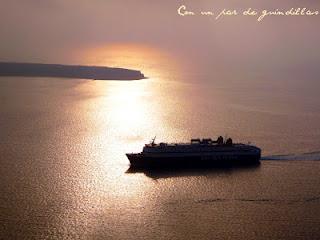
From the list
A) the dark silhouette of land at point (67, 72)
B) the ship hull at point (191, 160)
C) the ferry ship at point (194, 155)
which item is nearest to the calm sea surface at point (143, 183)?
the ship hull at point (191, 160)

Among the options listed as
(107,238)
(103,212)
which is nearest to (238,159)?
(103,212)

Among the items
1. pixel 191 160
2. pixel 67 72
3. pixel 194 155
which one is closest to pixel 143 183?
pixel 191 160

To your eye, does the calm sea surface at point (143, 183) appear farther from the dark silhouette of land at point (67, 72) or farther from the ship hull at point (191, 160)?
the dark silhouette of land at point (67, 72)

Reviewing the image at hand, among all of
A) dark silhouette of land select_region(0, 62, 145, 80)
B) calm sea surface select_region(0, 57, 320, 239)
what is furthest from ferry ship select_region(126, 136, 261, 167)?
dark silhouette of land select_region(0, 62, 145, 80)

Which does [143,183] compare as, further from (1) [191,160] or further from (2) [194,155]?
(2) [194,155]

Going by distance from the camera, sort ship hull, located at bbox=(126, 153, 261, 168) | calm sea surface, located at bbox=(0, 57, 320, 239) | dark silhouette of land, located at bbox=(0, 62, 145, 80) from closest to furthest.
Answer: calm sea surface, located at bbox=(0, 57, 320, 239) → ship hull, located at bbox=(126, 153, 261, 168) → dark silhouette of land, located at bbox=(0, 62, 145, 80)

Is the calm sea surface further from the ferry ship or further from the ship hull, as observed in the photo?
the ferry ship

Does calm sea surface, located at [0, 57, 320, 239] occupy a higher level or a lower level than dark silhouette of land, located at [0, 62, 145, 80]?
lower
